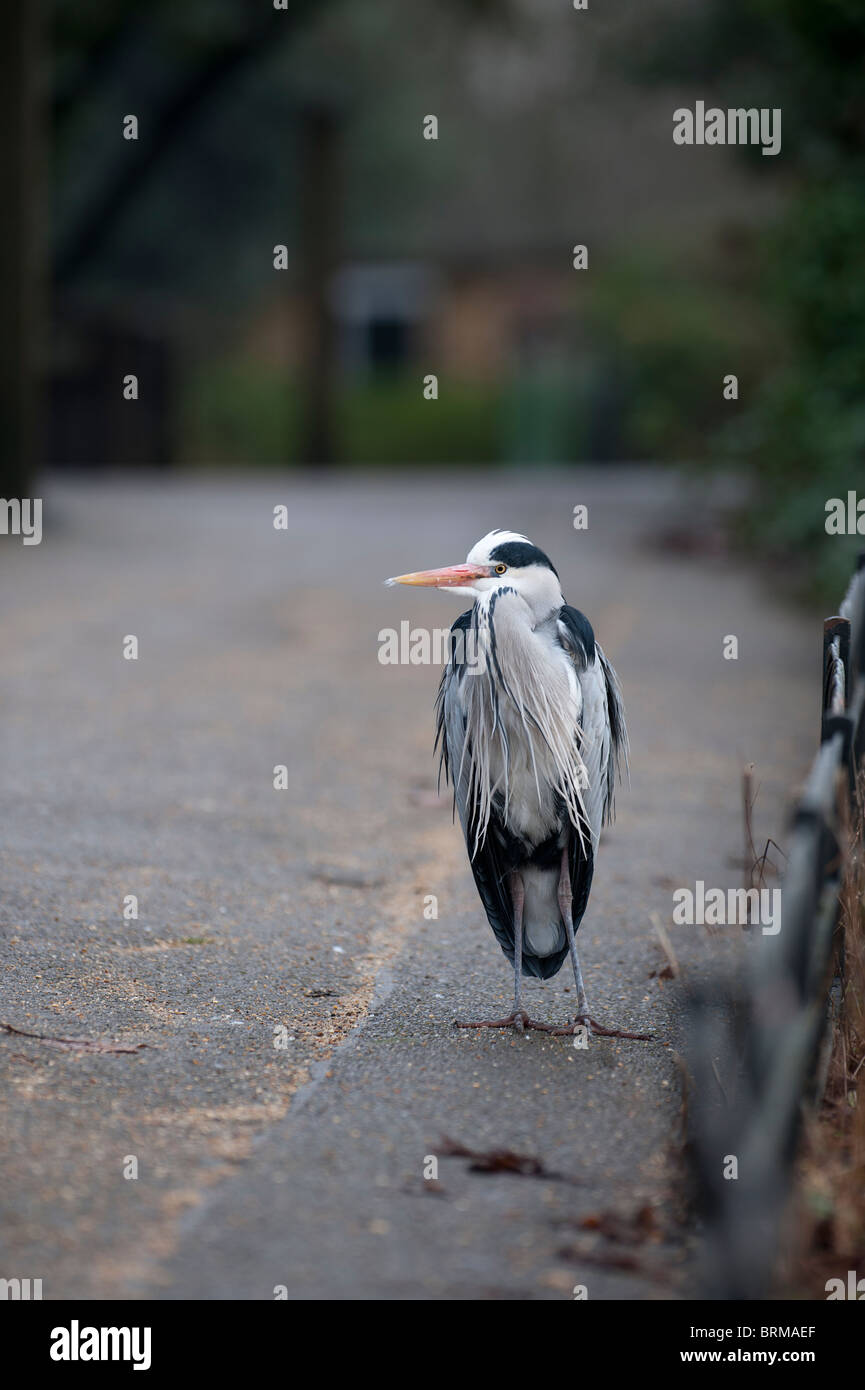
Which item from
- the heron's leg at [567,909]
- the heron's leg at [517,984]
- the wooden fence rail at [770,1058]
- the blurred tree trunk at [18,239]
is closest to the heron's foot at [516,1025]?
the heron's leg at [517,984]

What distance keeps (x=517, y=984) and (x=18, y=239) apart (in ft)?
36.9

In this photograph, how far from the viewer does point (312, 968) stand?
491 centimetres

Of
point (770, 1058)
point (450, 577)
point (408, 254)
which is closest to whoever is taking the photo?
point (770, 1058)

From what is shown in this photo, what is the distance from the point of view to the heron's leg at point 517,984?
4418 mm

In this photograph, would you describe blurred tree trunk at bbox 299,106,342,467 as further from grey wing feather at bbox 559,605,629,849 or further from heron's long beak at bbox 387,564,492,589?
heron's long beak at bbox 387,564,492,589

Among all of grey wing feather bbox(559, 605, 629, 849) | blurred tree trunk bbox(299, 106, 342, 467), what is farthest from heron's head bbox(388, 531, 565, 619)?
blurred tree trunk bbox(299, 106, 342, 467)

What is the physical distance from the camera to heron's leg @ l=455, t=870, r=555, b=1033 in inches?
174

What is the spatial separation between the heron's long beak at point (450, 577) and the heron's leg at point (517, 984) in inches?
34.2

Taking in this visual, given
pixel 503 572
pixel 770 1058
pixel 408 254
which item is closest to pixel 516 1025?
pixel 503 572

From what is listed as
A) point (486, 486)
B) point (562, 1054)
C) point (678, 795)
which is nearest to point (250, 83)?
point (486, 486)

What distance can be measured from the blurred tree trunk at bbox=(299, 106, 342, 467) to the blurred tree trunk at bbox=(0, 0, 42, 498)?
327 inches

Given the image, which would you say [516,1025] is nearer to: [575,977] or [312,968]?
[575,977]

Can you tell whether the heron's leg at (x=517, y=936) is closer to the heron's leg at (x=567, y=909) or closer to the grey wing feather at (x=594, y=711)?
the heron's leg at (x=567, y=909)
